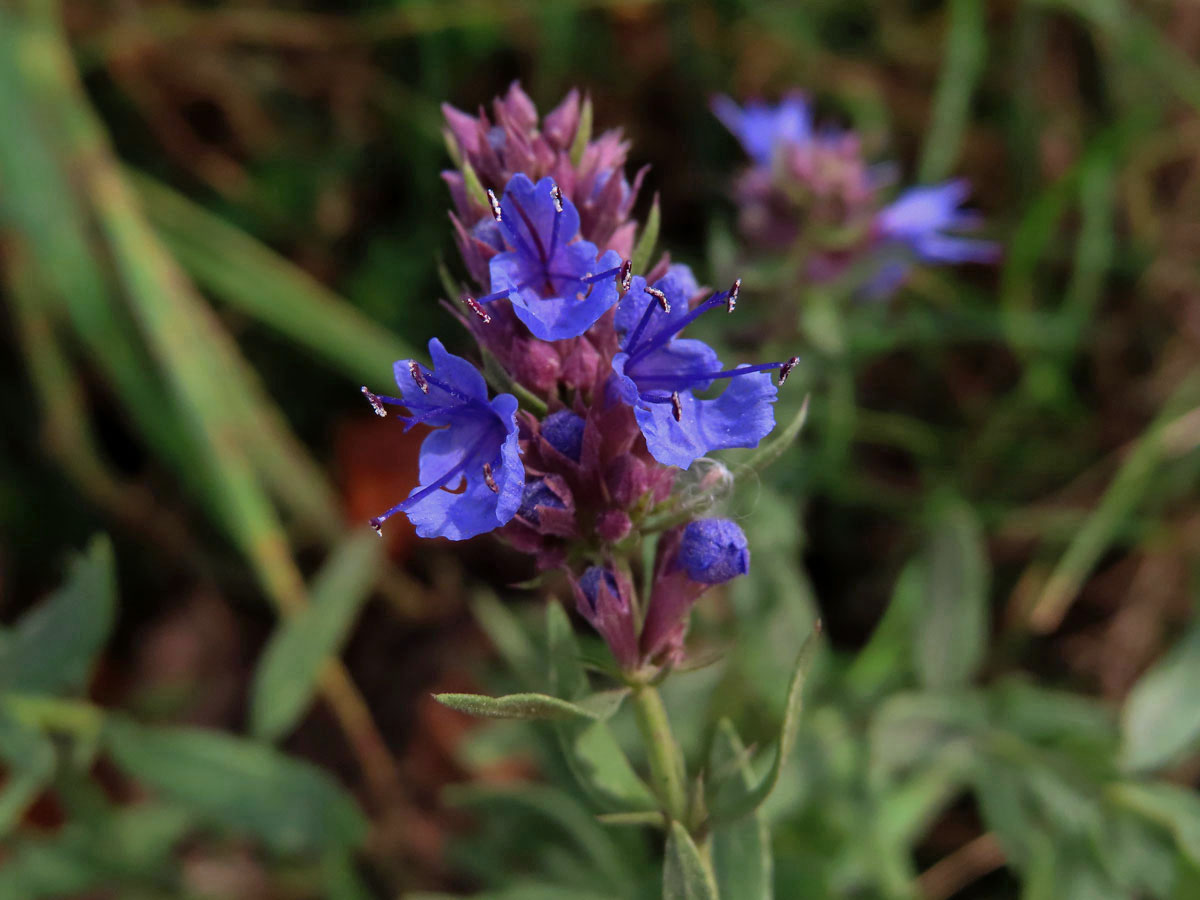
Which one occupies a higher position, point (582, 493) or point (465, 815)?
point (465, 815)

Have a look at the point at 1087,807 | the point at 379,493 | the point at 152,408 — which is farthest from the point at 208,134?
the point at 1087,807

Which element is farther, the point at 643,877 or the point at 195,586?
the point at 195,586

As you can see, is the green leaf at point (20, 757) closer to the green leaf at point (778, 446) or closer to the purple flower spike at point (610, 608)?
the purple flower spike at point (610, 608)

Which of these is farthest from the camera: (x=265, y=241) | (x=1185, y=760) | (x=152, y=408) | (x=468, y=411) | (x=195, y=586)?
(x=265, y=241)

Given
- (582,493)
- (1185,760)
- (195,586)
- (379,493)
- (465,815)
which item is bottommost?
(582,493)

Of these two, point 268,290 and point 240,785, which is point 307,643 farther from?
point 268,290

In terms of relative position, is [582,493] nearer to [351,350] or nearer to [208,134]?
[351,350]

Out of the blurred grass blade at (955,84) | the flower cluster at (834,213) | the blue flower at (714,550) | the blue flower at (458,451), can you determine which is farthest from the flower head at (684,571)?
the blurred grass blade at (955,84)

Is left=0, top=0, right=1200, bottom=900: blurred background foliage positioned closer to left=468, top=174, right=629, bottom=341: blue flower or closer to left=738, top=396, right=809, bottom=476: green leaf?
left=738, top=396, right=809, bottom=476: green leaf
